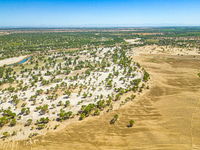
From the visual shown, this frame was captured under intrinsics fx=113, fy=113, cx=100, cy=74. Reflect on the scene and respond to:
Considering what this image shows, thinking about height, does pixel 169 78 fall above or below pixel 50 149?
above

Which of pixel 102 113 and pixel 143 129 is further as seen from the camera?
pixel 102 113

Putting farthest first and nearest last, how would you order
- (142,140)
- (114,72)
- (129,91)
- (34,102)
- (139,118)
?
(114,72), (129,91), (34,102), (139,118), (142,140)

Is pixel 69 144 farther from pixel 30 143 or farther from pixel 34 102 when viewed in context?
pixel 34 102

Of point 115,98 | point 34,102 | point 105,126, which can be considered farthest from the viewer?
point 115,98

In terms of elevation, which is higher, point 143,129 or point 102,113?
point 102,113

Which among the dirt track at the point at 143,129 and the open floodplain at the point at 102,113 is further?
the open floodplain at the point at 102,113

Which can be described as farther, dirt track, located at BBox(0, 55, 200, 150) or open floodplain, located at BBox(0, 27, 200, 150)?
open floodplain, located at BBox(0, 27, 200, 150)

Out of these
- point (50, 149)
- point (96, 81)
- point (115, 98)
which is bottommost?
point (50, 149)

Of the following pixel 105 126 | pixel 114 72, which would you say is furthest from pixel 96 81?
pixel 105 126
